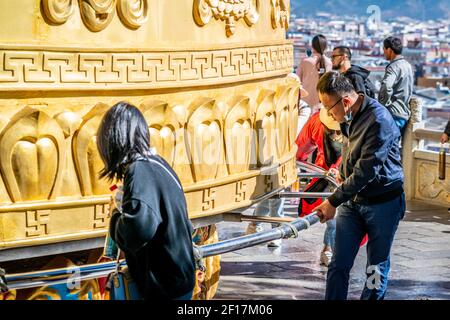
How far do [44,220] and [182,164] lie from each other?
101cm

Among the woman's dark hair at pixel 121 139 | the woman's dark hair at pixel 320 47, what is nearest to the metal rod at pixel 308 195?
the woman's dark hair at pixel 121 139

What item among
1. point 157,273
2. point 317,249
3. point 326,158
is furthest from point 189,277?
point 317,249

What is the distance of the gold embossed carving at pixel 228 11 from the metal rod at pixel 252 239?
4.19 feet

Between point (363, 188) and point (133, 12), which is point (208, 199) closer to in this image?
point (363, 188)

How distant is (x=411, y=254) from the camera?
9188 mm

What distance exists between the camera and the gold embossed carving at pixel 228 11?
220 inches

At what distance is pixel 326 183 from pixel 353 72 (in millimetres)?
965

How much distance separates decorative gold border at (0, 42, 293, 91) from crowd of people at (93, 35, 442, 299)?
0.61m

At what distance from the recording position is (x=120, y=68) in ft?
16.6

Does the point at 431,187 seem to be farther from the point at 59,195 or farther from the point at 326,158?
the point at 59,195

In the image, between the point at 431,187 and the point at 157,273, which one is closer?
the point at 157,273

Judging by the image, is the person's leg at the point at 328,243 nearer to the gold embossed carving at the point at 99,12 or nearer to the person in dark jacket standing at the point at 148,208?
the gold embossed carving at the point at 99,12

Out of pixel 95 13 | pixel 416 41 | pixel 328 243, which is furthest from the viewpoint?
pixel 416 41

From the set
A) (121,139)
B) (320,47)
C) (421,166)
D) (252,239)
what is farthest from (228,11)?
(421,166)
